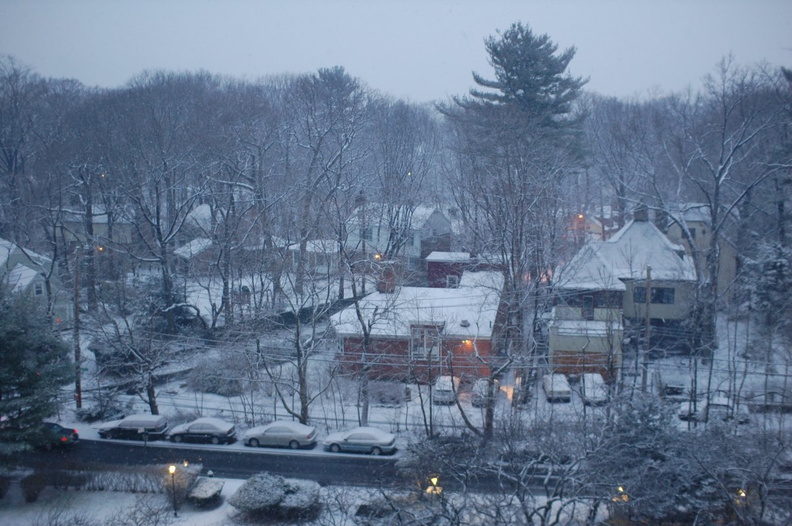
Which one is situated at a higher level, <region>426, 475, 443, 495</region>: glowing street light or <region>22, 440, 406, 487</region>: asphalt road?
<region>426, 475, 443, 495</region>: glowing street light

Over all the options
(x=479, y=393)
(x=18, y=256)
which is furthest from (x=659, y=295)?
(x=18, y=256)

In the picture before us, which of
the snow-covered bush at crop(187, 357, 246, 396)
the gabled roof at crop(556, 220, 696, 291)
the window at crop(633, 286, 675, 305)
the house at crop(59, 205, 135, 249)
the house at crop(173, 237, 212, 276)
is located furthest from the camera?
the house at crop(59, 205, 135, 249)

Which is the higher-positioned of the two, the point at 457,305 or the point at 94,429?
the point at 457,305

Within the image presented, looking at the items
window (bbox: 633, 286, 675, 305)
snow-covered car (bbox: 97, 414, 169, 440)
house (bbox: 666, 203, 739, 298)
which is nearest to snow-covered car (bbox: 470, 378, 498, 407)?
window (bbox: 633, 286, 675, 305)

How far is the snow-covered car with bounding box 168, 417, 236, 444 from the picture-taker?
14266mm

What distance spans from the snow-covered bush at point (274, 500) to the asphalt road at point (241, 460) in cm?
124

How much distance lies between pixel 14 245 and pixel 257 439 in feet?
41.5

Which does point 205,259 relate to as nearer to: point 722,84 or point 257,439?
point 257,439

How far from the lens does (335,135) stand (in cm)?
2366

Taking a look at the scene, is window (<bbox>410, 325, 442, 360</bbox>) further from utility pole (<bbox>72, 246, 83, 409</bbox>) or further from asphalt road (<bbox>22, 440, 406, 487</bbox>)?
utility pole (<bbox>72, 246, 83, 409</bbox>)

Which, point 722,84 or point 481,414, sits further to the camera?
point 722,84

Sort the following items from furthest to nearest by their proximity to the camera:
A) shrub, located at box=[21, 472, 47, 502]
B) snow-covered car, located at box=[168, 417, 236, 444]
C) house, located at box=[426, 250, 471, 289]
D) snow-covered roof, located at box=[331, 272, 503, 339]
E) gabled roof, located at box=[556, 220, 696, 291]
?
house, located at box=[426, 250, 471, 289] → gabled roof, located at box=[556, 220, 696, 291] → snow-covered roof, located at box=[331, 272, 503, 339] → snow-covered car, located at box=[168, 417, 236, 444] → shrub, located at box=[21, 472, 47, 502]

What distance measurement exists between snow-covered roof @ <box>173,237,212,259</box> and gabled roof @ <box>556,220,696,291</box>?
1316 centimetres

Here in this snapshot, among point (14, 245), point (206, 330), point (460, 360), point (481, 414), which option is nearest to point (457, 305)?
point (460, 360)
